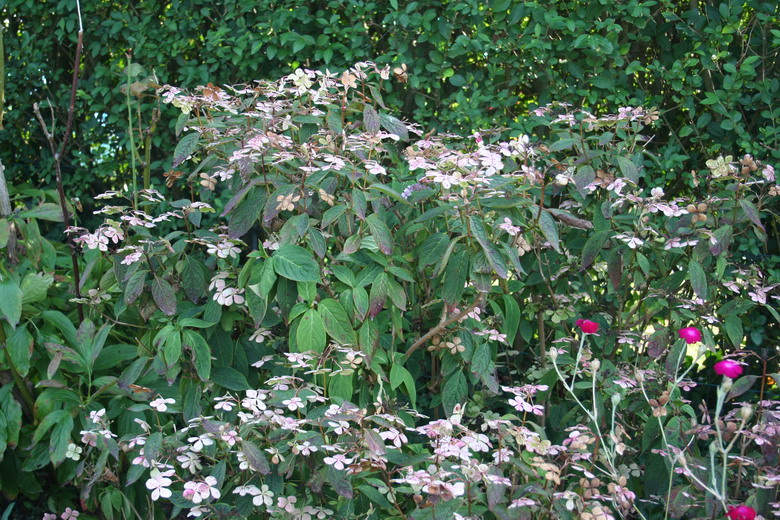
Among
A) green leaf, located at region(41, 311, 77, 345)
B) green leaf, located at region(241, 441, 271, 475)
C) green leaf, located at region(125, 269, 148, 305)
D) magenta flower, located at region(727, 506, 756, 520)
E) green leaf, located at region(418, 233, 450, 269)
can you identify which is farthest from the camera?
green leaf, located at region(41, 311, 77, 345)

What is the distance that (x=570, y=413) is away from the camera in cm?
257

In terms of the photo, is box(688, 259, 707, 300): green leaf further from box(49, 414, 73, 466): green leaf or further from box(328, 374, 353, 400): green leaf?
box(49, 414, 73, 466): green leaf

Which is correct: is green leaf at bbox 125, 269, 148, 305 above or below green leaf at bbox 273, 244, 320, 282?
below

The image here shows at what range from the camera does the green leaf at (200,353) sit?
2.21m

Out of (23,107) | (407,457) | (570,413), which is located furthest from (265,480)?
(23,107)

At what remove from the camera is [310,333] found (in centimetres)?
214

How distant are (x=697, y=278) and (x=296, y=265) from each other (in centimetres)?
124

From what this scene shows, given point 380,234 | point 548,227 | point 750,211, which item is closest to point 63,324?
point 380,234

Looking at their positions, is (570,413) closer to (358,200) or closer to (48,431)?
(358,200)

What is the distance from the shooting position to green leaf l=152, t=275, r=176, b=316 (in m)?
2.26

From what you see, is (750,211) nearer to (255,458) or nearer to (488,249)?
(488,249)

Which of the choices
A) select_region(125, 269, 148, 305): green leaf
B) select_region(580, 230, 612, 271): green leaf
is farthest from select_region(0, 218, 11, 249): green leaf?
select_region(580, 230, 612, 271): green leaf

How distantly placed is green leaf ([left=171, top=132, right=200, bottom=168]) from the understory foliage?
0.02 m

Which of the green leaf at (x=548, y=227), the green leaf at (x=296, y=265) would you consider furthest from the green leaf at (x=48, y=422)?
the green leaf at (x=548, y=227)
